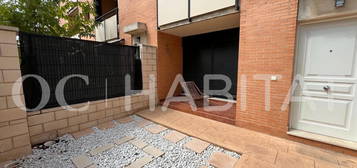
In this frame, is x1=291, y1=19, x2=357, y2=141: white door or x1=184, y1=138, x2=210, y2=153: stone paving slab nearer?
x1=291, y1=19, x2=357, y2=141: white door

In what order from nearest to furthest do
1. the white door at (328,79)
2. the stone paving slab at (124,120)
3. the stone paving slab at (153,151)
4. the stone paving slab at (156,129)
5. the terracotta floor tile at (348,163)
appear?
the terracotta floor tile at (348,163) < the white door at (328,79) < the stone paving slab at (153,151) < the stone paving slab at (156,129) < the stone paving slab at (124,120)

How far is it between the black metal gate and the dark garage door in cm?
217

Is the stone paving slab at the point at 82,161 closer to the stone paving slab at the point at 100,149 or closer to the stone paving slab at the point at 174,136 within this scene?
the stone paving slab at the point at 100,149

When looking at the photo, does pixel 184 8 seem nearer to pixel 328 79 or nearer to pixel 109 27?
pixel 328 79

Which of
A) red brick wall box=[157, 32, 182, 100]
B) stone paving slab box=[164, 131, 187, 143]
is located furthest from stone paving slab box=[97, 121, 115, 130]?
red brick wall box=[157, 32, 182, 100]

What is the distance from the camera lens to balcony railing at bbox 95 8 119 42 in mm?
6152

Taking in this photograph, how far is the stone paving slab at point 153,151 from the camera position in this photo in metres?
2.32

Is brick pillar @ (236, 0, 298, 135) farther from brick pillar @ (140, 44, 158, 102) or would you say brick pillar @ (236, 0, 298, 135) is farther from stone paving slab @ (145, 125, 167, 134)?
brick pillar @ (140, 44, 158, 102)

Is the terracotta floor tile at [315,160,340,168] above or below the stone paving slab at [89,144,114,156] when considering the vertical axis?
above

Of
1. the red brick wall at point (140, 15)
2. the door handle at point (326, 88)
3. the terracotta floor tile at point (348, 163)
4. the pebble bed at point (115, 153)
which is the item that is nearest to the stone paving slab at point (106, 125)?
the pebble bed at point (115, 153)

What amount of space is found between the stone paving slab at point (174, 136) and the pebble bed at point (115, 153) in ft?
0.26

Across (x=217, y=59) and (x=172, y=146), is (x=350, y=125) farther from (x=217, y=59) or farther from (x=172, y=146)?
(x=217, y=59)

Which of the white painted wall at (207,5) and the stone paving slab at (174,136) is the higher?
the white painted wall at (207,5)

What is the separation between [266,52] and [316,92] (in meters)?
1.04
